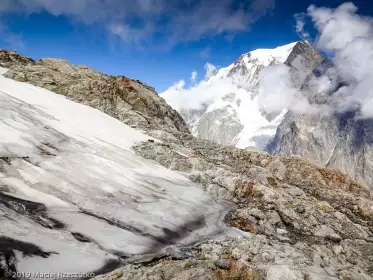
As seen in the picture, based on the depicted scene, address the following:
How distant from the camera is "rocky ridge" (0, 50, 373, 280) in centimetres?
1022

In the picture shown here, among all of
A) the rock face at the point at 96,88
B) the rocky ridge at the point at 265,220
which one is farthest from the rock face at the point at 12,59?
the rocky ridge at the point at 265,220

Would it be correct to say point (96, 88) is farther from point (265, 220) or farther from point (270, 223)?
point (270, 223)

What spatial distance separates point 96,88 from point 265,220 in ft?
72.0

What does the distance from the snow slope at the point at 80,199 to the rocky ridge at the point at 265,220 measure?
40.0 inches

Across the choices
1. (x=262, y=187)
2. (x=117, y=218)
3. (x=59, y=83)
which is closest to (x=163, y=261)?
(x=117, y=218)

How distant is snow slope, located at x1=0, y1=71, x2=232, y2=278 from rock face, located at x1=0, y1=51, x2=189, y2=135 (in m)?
9.03

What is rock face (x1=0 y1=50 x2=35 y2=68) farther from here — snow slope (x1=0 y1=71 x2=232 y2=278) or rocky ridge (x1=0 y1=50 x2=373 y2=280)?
snow slope (x1=0 y1=71 x2=232 y2=278)

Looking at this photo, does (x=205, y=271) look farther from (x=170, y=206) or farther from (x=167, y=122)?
(x=167, y=122)

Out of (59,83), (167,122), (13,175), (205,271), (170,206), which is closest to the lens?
(205,271)

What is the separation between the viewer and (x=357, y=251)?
1548cm

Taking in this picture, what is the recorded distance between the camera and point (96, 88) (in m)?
32.4

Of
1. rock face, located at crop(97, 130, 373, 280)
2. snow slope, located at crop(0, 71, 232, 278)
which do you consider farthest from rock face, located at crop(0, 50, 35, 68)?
rock face, located at crop(97, 130, 373, 280)

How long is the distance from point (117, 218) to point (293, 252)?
21.5 feet

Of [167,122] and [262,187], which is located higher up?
[167,122]
